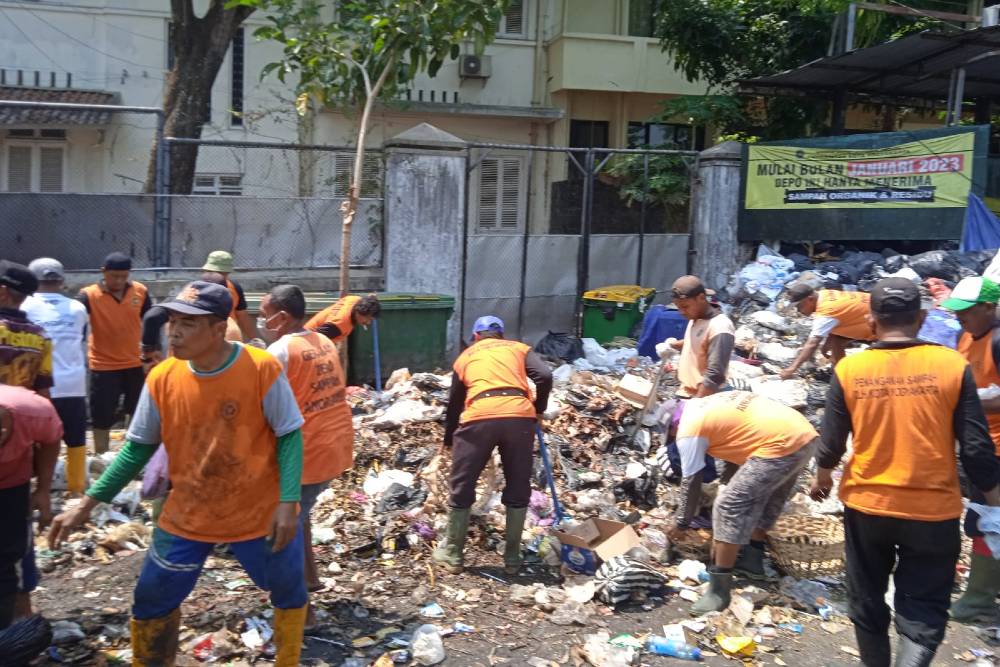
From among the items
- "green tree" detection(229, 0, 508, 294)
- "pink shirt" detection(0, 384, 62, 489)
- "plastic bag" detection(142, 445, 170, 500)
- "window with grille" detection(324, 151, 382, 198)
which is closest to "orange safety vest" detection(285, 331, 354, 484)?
"plastic bag" detection(142, 445, 170, 500)

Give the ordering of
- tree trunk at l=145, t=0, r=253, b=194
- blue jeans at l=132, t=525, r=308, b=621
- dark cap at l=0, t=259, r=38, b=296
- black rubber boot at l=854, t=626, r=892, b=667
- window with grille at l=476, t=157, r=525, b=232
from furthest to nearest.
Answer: window with grille at l=476, t=157, r=525, b=232 → tree trunk at l=145, t=0, r=253, b=194 → dark cap at l=0, t=259, r=38, b=296 → black rubber boot at l=854, t=626, r=892, b=667 → blue jeans at l=132, t=525, r=308, b=621

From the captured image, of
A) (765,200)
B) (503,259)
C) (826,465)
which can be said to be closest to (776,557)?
(826,465)

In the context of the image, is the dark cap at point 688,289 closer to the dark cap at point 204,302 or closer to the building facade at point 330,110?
the dark cap at point 204,302

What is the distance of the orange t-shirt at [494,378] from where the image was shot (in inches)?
211

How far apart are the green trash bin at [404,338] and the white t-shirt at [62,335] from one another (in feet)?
10.9

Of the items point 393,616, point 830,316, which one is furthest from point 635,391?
point 393,616

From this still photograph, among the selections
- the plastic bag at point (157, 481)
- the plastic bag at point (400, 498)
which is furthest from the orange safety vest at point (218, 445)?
the plastic bag at point (400, 498)

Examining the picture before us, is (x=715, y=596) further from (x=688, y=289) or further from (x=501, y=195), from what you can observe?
(x=501, y=195)

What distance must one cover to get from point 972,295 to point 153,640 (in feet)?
13.1

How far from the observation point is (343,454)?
15.2 ft

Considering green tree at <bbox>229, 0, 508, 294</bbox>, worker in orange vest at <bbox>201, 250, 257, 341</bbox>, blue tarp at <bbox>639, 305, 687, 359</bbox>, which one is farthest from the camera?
blue tarp at <bbox>639, 305, 687, 359</bbox>

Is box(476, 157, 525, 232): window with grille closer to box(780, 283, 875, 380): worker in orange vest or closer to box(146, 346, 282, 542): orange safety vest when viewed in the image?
box(780, 283, 875, 380): worker in orange vest

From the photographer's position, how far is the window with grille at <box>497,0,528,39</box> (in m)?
18.5

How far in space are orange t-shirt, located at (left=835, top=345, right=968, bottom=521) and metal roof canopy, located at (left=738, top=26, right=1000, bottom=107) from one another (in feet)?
31.1
